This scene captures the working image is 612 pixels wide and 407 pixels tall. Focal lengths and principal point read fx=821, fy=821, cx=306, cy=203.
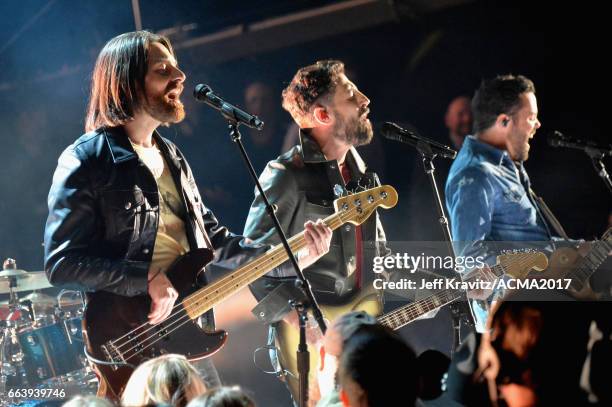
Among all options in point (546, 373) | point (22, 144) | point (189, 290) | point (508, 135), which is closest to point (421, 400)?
point (546, 373)

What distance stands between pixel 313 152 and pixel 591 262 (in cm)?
176

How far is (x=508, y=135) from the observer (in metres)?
5.05

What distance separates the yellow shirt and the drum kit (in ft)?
4.54

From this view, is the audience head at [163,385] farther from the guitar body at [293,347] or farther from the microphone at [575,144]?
the microphone at [575,144]

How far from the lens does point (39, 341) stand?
512 centimetres

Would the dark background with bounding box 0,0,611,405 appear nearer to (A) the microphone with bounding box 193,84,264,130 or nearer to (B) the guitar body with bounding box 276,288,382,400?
(B) the guitar body with bounding box 276,288,382,400

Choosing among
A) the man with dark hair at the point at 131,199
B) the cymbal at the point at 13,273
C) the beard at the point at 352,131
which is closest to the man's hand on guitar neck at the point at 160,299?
the man with dark hair at the point at 131,199

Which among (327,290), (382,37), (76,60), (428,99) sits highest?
(76,60)

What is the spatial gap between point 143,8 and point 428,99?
203cm

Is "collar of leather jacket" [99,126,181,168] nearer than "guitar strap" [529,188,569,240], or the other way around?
"collar of leather jacket" [99,126,181,168]

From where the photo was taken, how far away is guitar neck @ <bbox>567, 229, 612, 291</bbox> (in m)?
4.79

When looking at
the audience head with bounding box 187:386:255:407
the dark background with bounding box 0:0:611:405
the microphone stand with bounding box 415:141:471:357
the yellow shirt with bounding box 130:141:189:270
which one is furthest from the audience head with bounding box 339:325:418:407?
the dark background with bounding box 0:0:611:405

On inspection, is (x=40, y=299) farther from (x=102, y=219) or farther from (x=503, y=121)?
(x=503, y=121)

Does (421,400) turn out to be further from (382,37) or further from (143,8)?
(143,8)
